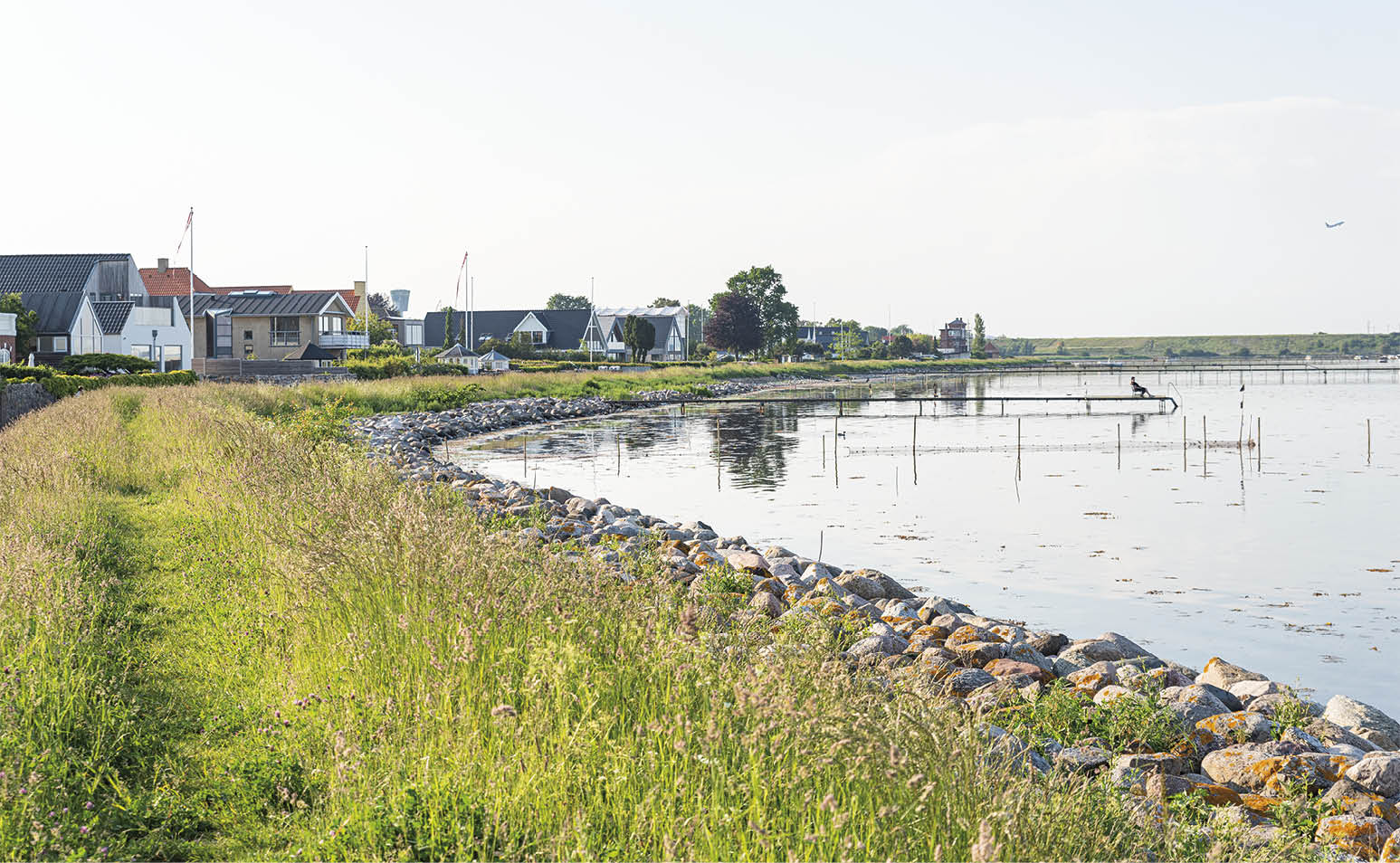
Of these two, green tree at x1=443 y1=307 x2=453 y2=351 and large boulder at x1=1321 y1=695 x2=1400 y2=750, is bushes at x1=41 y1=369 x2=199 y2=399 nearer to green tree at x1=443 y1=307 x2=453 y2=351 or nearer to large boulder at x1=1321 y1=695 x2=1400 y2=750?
large boulder at x1=1321 y1=695 x2=1400 y2=750

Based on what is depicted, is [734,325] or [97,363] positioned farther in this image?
[734,325]

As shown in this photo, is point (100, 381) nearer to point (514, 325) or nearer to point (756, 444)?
point (756, 444)

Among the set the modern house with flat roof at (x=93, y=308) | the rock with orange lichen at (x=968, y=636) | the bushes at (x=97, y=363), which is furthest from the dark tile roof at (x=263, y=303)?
the rock with orange lichen at (x=968, y=636)

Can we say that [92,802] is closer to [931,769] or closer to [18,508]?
[931,769]

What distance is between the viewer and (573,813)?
439 cm

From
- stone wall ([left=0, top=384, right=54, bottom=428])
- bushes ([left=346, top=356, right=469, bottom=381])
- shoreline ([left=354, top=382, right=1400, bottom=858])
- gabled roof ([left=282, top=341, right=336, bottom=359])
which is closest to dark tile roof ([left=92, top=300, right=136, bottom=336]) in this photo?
gabled roof ([left=282, top=341, right=336, bottom=359])

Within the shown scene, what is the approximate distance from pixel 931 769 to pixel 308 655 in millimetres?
3965

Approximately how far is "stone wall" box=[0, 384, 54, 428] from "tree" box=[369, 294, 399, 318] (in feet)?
347

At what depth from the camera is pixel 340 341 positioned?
8075 cm

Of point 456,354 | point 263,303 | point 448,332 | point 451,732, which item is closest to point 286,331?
point 263,303

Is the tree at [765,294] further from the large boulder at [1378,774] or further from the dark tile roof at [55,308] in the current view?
the large boulder at [1378,774]

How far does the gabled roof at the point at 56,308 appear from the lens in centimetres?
6006

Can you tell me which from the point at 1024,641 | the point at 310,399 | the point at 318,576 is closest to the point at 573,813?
the point at 318,576

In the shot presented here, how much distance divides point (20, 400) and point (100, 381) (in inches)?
250
